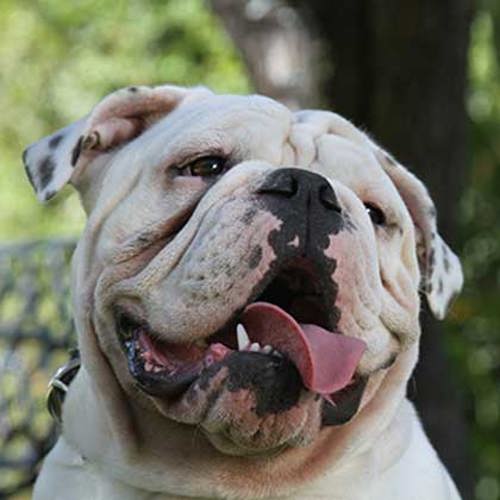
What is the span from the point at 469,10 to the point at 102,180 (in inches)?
95.5

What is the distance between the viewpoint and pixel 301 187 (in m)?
2.93

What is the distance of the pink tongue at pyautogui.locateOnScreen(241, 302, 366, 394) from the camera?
9.36ft

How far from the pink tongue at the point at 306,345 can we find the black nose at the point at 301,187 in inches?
8.4

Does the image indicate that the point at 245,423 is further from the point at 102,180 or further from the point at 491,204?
the point at 491,204

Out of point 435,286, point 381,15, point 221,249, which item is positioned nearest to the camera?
point 221,249

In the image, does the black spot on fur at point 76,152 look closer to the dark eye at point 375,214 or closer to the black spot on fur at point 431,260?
the dark eye at point 375,214

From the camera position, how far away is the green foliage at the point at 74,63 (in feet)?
33.1

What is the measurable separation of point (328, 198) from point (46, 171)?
2.11ft

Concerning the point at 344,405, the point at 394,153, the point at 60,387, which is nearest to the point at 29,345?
the point at 394,153

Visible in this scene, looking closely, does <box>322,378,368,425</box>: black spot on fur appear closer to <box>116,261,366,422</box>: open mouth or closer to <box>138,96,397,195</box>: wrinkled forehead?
<box>116,261,366,422</box>: open mouth

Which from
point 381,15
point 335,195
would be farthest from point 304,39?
point 335,195

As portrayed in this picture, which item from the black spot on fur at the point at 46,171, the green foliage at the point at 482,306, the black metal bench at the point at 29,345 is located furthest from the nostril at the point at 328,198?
the green foliage at the point at 482,306

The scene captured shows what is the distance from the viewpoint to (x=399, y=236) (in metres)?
3.25

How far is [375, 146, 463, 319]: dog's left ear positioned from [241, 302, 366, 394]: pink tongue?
1.89 feet
